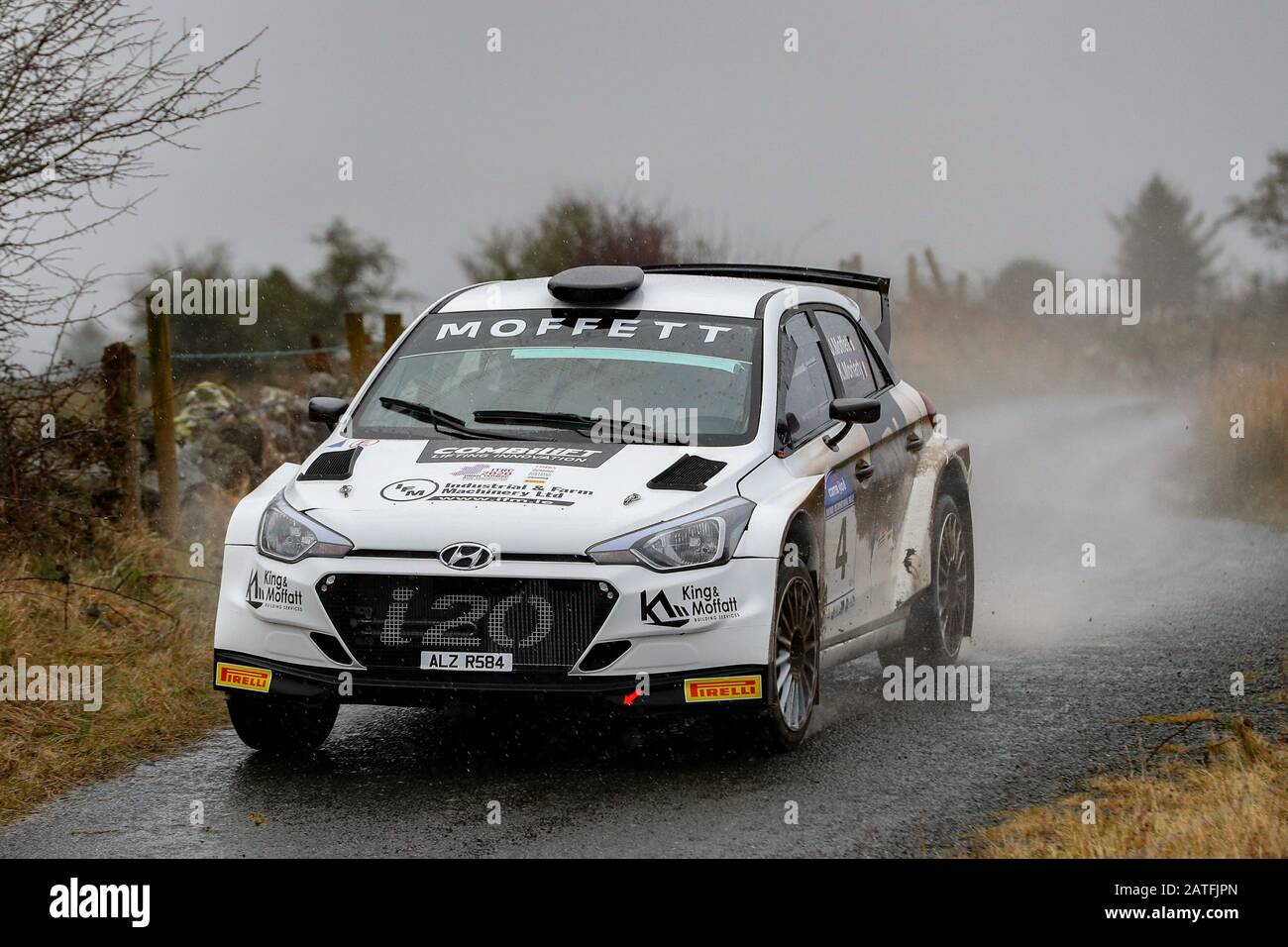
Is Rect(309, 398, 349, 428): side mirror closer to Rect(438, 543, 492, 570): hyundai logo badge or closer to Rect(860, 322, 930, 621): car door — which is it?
Rect(438, 543, 492, 570): hyundai logo badge

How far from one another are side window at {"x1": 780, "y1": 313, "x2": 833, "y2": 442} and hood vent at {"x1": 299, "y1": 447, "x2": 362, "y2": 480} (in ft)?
5.90

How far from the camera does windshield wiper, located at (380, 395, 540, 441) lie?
773 centimetres

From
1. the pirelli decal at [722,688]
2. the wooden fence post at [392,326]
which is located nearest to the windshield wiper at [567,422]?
the pirelli decal at [722,688]

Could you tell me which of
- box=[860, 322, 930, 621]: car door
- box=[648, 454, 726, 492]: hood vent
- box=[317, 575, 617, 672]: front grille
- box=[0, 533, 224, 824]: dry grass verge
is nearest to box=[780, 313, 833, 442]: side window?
box=[860, 322, 930, 621]: car door

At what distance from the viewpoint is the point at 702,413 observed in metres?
7.79

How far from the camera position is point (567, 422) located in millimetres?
7730

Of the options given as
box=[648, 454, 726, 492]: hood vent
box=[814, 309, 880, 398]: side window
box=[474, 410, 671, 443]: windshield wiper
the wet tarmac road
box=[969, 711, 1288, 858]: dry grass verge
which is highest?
box=[814, 309, 880, 398]: side window

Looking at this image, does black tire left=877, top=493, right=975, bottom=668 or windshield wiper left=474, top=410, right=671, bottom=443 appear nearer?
windshield wiper left=474, top=410, right=671, bottom=443

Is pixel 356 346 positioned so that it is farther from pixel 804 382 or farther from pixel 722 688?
pixel 722 688

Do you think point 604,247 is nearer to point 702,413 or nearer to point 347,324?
point 347,324

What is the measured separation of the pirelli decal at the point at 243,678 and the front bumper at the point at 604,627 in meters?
0.06

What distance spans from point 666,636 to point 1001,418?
2156cm
